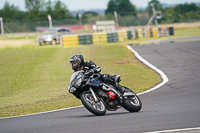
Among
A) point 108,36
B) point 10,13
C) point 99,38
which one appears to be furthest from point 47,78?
point 10,13

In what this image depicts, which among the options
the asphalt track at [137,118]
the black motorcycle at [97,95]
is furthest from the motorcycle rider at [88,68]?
the asphalt track at [137,118]

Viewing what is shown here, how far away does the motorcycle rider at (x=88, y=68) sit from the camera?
7.57m

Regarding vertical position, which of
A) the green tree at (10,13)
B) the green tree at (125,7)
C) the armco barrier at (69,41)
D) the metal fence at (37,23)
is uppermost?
the green tree at (125,7)

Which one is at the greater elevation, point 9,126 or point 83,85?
point 83,85

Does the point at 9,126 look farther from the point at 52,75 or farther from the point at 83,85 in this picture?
the point at 52,75

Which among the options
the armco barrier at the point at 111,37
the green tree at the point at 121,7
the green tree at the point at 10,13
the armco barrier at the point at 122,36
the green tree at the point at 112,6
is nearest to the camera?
the armco barrier at the point at 111,37

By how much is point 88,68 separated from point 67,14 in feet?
307

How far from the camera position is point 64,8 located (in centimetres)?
10375

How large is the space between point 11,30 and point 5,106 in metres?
40.3

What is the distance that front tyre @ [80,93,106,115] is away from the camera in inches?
278

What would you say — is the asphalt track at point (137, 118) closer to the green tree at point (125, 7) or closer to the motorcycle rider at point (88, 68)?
the motorcycle rider at point (88, 68)

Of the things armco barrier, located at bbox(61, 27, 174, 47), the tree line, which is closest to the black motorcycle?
armco barrier, located at bbox(61, 27, 174, 47)

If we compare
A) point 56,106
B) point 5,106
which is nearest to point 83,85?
point 56,106

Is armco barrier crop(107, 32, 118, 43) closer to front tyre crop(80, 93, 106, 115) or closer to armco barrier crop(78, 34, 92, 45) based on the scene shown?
armco barrier crop(78, 34, 92, 45)
